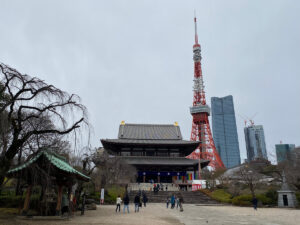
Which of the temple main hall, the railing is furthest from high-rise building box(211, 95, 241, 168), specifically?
the railing

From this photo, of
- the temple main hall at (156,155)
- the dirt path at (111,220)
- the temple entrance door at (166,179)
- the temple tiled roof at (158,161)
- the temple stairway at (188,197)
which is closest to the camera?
the dirt path at (111,220)

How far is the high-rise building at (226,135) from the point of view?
182 m

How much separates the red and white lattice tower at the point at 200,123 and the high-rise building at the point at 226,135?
127 m

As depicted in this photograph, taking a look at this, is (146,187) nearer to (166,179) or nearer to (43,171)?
(166,179)

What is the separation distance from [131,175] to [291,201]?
62.2 ft

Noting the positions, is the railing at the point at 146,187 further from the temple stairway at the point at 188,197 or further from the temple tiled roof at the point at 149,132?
the temple tiled roof at the point at 149,132

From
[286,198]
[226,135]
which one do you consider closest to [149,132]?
[286,198]

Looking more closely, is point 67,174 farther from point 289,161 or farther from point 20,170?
point 289,161

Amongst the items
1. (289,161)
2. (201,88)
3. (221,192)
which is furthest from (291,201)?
(201,88)

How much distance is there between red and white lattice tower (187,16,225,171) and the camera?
58.4m

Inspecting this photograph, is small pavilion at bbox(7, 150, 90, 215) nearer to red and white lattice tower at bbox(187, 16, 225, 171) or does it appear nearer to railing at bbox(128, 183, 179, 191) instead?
railing at bbox(128, 183, 179, 191)

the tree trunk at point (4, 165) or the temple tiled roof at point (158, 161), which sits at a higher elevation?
the temple tiled roof at point (158, 161)

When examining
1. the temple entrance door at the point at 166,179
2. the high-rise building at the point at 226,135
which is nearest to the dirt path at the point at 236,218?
the temple entrance door at the point at 166,179

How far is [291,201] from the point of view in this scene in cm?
2150
